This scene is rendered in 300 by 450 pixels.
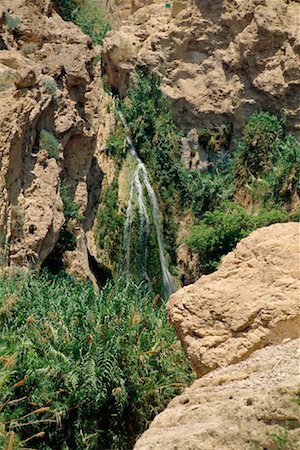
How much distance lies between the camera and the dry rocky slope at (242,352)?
515 cm

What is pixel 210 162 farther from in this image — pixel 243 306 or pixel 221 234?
pixel 243 306

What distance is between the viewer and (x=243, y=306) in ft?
24.8

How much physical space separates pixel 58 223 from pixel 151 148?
28.9 feet

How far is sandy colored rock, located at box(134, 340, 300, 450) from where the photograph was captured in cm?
505

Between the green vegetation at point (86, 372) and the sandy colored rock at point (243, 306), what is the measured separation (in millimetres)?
3057

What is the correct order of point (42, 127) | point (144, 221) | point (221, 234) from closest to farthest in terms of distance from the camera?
point (42, 127), point (221, 234), point (144, 221)

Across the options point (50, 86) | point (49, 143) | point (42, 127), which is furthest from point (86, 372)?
point (50, 86)

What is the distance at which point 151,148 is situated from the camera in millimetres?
25875

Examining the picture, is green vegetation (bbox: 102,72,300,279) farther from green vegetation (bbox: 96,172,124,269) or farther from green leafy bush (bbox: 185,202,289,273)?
green leafy bush (bbox: 185,202,289,273)

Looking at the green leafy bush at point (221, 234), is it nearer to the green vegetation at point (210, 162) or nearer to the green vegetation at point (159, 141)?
the green vegetation at point (210, 162)

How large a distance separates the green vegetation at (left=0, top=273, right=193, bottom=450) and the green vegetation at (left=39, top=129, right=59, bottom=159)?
6899mm

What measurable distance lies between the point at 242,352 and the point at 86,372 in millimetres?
4020

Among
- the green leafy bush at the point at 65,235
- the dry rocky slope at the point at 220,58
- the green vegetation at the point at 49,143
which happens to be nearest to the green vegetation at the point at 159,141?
the dry rocky slope at the point at 220,58

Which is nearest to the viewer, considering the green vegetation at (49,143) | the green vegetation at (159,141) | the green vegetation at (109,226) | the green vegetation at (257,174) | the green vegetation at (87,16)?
the green vegetation at (49,143)
